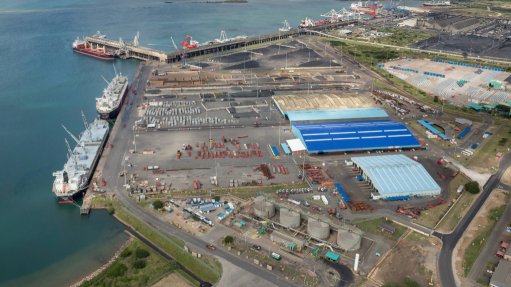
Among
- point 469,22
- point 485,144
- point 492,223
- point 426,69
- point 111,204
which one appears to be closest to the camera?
point 492,223

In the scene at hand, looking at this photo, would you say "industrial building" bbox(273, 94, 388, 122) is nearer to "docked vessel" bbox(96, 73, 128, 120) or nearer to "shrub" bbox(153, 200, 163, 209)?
"docked vessel" bbox(96, 73, 128, 120)

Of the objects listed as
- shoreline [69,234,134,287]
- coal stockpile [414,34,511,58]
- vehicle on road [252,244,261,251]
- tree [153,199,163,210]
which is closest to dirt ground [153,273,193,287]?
shoreline [69,234,134,287]

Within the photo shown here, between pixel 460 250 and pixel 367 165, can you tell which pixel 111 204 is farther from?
pixel 460 250

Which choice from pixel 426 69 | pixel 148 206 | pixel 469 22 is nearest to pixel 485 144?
pixel 426 69

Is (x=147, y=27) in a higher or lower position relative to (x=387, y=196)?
higher

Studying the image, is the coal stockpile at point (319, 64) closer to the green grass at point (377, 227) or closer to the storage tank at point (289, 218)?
the green grass at point (377, 227)

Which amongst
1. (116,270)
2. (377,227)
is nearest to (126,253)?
(116,270)
